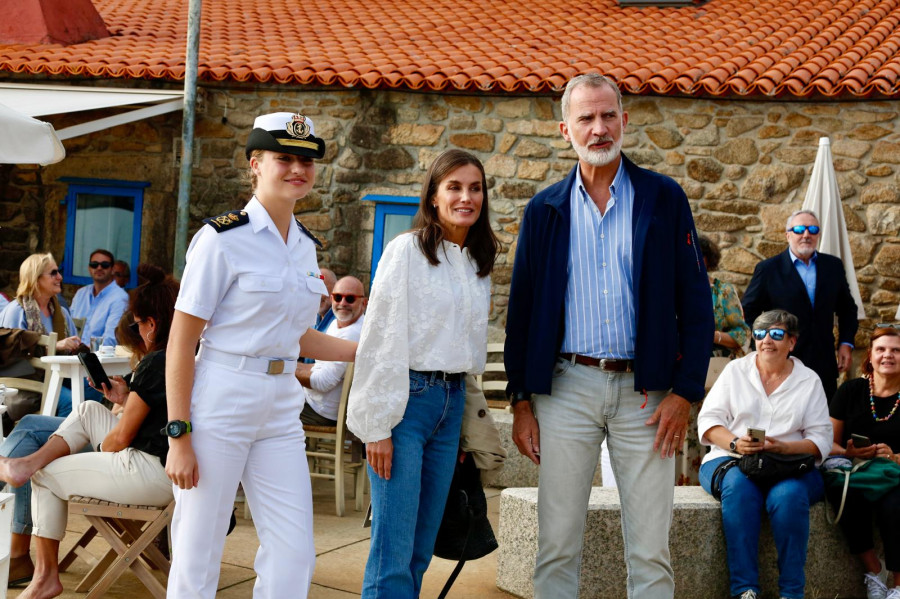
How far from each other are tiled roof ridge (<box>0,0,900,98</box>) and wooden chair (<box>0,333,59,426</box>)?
3.82 metres

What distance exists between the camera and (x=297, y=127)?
107 inches

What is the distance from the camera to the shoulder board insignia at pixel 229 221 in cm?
261

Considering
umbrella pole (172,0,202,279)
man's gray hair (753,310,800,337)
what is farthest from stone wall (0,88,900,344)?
man's gray hair (753,310,800,337)

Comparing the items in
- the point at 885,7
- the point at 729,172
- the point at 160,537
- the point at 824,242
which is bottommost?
the point at 160,537

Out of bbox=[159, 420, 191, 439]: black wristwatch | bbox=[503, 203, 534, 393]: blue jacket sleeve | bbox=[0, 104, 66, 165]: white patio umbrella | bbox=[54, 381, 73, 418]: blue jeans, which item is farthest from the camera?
bbox=[54, 381, 73, 418]: blue jeans

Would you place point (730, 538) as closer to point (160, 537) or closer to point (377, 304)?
point (377, 304)

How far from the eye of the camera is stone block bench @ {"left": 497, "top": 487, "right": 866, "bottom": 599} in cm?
402

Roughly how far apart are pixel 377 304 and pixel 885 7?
8.81 meters

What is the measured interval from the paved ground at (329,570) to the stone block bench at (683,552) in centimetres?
20

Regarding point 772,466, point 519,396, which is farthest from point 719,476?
point 519,396

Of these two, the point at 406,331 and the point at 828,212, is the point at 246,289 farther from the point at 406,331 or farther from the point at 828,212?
the point at 828,212

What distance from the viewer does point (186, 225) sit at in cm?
891

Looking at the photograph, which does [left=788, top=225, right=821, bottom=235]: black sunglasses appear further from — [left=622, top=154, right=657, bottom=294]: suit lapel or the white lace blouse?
the white lace blouse

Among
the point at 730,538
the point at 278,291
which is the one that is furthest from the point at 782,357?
the point at 278,291
